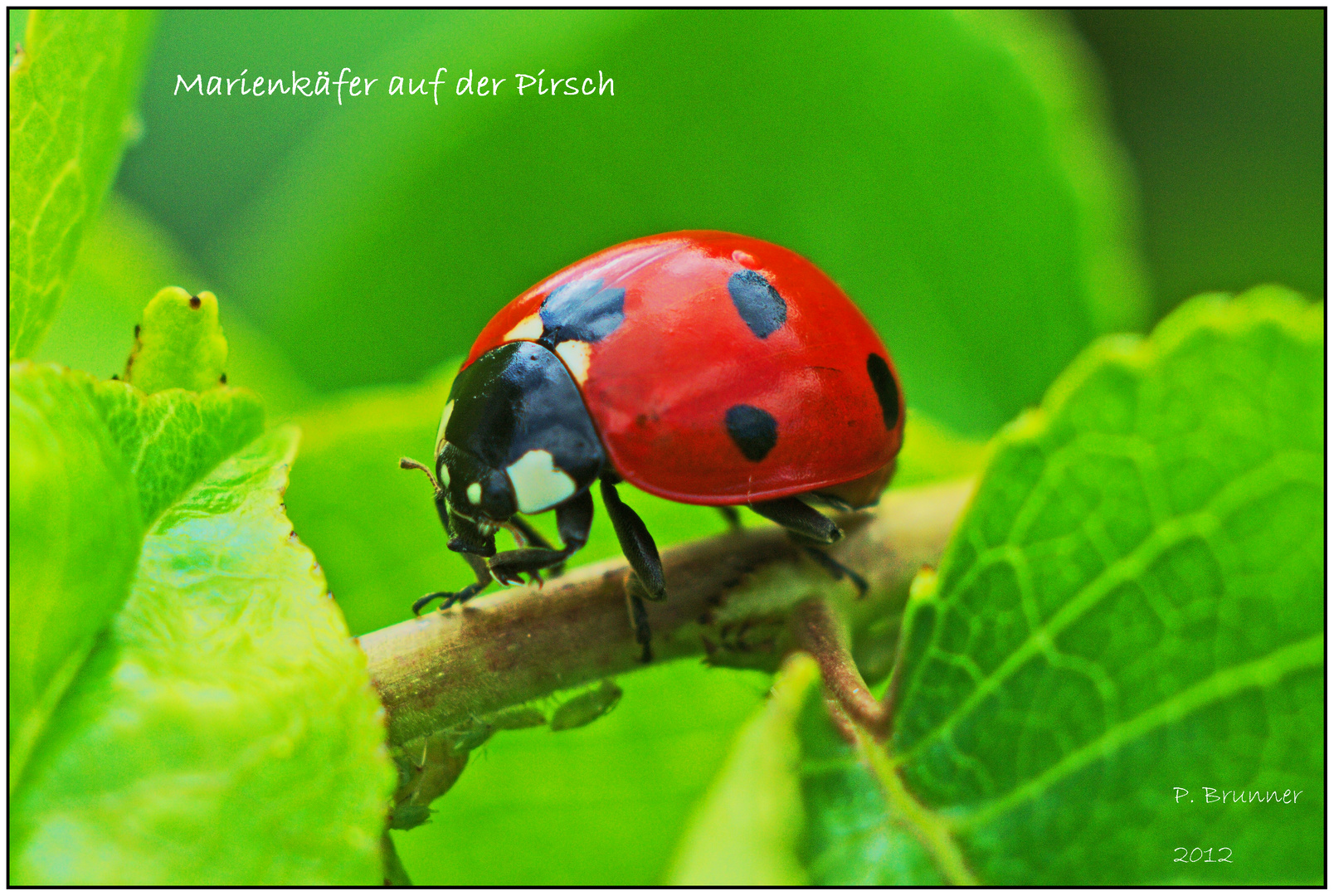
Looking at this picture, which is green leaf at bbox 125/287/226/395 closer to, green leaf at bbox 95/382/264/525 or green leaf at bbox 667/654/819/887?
green leaf at bbox 95/382/264/525

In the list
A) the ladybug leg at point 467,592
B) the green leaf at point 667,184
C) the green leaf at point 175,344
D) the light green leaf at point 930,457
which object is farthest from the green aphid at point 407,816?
the green leaf at point 667,184

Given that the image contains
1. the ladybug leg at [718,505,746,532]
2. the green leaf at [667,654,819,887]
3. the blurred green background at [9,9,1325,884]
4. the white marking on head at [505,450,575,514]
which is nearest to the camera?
the green leaf at [667,654,819,887]

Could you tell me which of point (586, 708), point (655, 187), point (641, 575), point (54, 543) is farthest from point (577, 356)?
point (655, 187)

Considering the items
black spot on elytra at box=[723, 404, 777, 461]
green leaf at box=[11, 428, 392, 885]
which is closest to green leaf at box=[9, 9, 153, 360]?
green leaf at box=[11, 428, 392, 885]

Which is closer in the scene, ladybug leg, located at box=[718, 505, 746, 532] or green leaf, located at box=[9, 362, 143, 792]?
green leaf, located at box=[9, 362, 143, 792]

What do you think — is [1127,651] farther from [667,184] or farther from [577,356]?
[667,184]

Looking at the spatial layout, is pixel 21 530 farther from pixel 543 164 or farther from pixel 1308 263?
pixel 1308 263

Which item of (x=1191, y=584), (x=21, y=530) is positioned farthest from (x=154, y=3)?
(x=1191, y=584)
